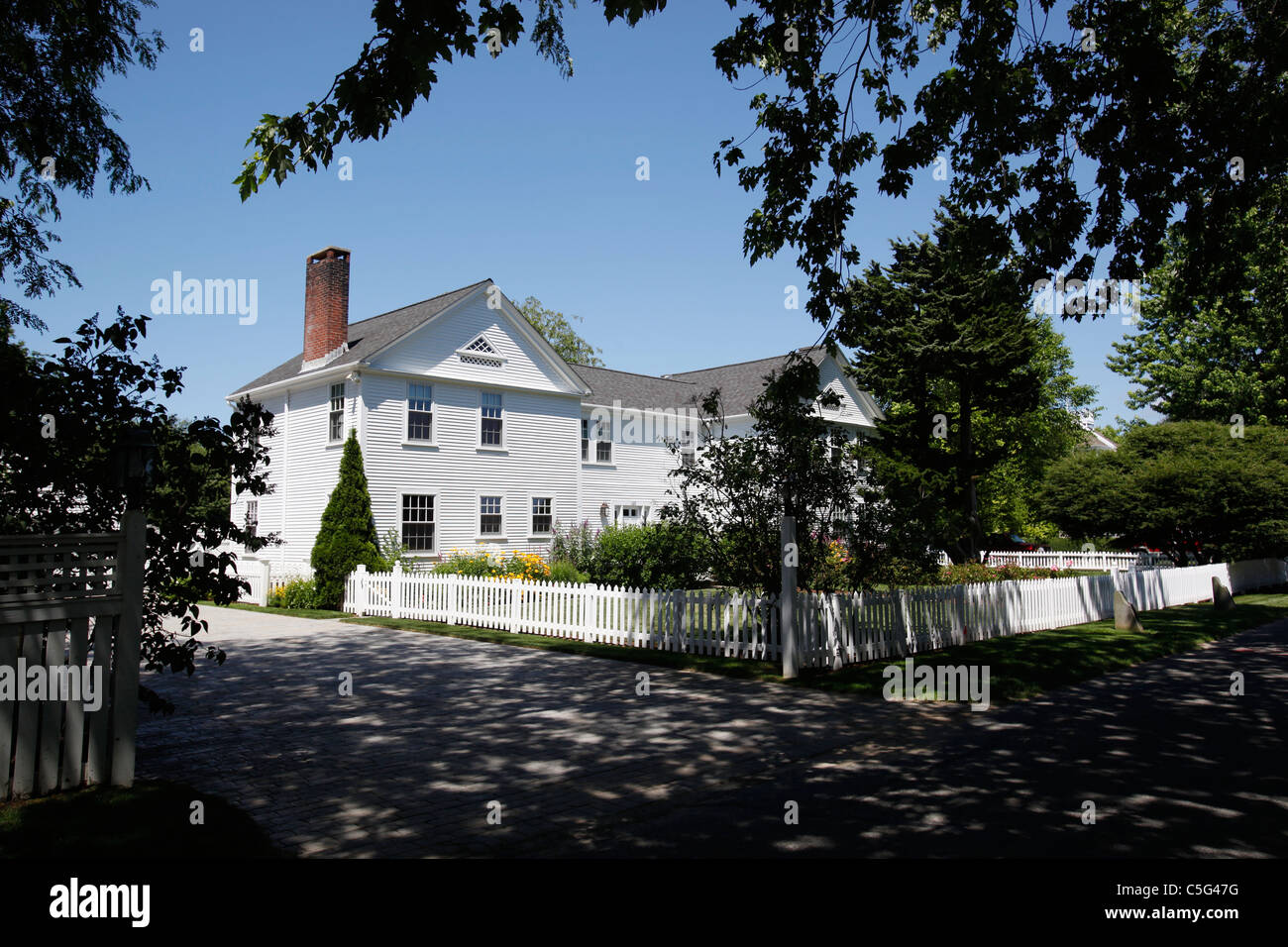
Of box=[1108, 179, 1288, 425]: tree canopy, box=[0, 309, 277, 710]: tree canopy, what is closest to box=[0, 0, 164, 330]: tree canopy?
box=[0, 309, 277, 710]: tree canopy

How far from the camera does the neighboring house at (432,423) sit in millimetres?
23891

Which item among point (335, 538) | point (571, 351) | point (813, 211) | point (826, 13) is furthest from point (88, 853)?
point (571, 351)

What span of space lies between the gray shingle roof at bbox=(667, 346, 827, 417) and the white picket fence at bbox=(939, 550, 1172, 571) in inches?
438

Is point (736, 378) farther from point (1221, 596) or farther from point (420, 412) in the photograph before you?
point (1221, 596)

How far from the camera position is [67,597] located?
5742 mm

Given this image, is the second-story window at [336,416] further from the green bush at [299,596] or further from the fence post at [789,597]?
the fence post at [789,597]

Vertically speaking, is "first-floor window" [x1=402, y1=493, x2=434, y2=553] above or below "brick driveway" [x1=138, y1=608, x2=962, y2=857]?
above

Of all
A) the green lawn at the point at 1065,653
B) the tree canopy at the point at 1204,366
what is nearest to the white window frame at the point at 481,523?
the green lawn at the point at 1065,653

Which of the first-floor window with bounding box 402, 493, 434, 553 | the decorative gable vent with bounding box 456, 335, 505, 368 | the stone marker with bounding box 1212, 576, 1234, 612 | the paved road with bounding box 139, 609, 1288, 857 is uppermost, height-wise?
the decorative gable vent with bounding box 456, 335, 505, 368

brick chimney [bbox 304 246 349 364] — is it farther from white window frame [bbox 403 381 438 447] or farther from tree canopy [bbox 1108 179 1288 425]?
tree canopy [bbox 1108 179 1288 425]

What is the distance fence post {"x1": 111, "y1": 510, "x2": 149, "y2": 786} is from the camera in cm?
590

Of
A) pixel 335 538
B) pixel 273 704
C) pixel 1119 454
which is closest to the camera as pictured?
pixel 273 704
